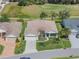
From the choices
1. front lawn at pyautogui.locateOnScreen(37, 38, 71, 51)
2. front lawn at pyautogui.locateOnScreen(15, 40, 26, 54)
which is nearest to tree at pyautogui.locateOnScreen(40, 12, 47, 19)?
front lawn at pyautogui.locateOnScreen(37, 38, 71, 51)

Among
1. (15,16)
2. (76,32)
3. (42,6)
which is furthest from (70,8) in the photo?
(76,32)

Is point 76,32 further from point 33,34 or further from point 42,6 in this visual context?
point 42,6

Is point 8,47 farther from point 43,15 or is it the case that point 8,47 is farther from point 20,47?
point 43,15

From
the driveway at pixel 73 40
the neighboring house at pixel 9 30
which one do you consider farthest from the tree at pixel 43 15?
the driveway at pixel 73 40

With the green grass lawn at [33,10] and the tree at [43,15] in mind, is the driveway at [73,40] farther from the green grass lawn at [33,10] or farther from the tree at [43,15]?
the green grass lawn at [33,10]

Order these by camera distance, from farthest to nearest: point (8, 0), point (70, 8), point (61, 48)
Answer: point (8, 0) → point (70, 8) → point (61, 48)

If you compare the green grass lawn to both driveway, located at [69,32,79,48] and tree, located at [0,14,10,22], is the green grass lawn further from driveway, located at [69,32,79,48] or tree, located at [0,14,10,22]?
driveway, located at [69,32,79,48]
